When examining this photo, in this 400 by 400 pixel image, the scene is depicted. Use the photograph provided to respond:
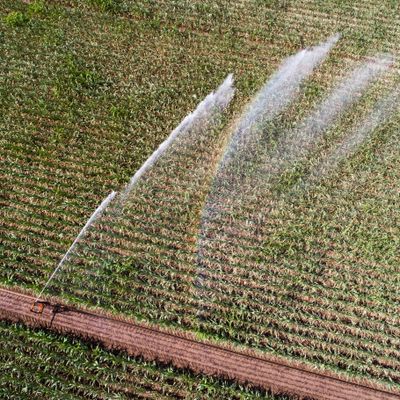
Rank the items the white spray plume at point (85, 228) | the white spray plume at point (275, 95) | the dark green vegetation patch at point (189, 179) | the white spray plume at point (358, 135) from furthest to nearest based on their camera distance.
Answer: the white spray plume at point (275, 95) → the white spray plume at point (358, 135) → the white spray plume at point (85, 228) → the dark green vegetation patch at point (189, 179)

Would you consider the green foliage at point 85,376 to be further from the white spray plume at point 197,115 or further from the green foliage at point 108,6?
the green foliage at point 108,6

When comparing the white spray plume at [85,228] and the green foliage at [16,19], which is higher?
the green foliage at [16,19]

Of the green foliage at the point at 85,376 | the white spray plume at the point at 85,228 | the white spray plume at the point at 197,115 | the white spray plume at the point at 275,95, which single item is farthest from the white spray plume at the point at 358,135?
the green foliage at the point at 85,376

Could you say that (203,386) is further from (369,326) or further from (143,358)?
(369,326)

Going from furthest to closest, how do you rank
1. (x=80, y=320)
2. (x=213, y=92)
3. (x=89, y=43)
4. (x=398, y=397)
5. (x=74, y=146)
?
(x=89, y=43), (x=213, y=92), (x=74, y=146), (x=80, y=320), (x=398, y=397)

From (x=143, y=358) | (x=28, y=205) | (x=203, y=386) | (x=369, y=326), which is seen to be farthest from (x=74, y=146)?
(x=369, y=326)

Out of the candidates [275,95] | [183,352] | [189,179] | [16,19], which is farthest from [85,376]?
[16,19]

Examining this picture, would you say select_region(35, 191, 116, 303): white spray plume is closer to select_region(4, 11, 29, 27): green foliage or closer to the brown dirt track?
the brown dirt track

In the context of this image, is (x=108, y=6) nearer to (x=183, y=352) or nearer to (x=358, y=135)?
(x=358, y=135)
